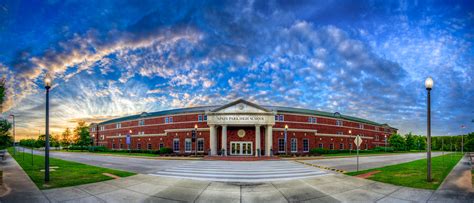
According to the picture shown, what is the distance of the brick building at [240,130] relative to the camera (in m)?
39.8

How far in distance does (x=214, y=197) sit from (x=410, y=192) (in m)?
8.37

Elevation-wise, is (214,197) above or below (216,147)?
above

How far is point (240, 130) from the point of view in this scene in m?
41.9

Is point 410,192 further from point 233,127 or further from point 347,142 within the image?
point 347,142

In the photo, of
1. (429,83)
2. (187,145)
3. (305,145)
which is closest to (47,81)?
(429,83)

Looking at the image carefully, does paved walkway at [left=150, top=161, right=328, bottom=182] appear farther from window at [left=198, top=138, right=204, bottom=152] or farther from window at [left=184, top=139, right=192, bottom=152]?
window at [left=184, top=139, right=192, bottom=152]

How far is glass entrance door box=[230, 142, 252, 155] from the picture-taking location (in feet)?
135

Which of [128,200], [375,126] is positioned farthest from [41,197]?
[375,126]

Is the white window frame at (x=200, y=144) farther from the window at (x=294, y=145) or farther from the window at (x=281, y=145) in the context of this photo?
the window at (x=294, y=145)

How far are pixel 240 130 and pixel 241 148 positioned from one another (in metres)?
3.13

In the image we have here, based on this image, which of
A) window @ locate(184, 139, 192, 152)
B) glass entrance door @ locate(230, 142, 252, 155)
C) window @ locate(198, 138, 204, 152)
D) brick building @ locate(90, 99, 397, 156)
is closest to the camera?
brick building @ locate(90, 99, 397, 156)

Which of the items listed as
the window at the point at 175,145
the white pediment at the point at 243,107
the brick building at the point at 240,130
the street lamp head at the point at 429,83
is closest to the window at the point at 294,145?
the brick building at the point at 240,130

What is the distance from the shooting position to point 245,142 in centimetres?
4147

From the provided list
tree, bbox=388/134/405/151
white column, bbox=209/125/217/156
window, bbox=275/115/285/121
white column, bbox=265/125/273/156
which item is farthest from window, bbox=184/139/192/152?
tree, bbox=388/134/405/151
